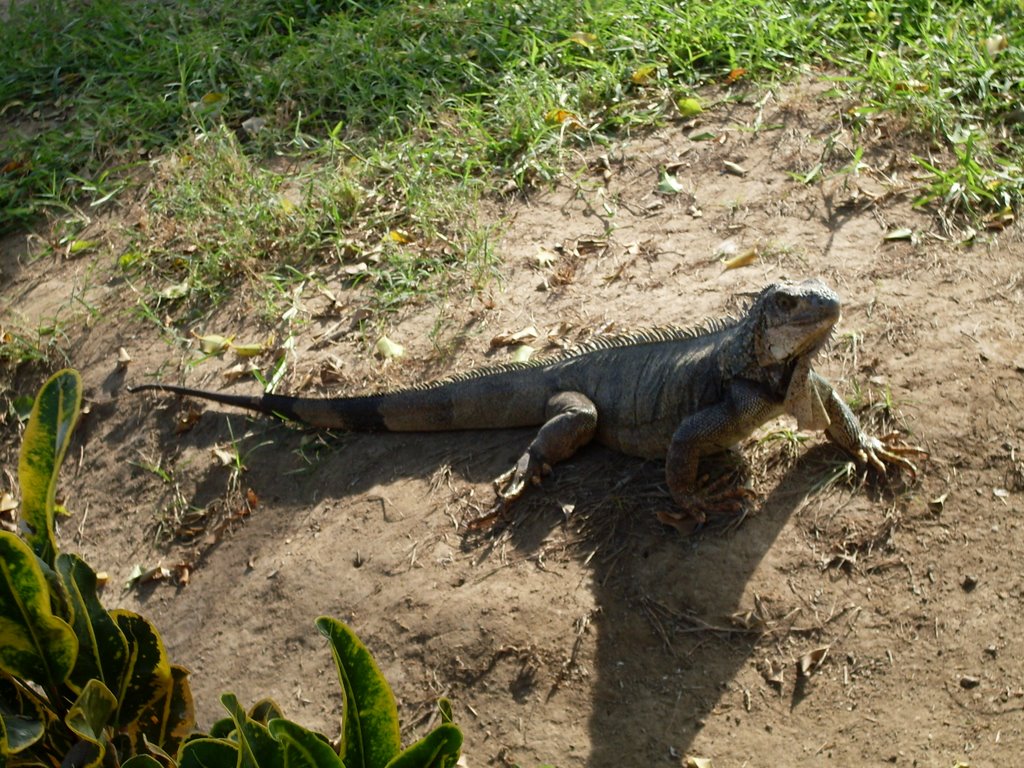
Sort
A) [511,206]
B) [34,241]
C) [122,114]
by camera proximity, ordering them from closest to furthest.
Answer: [511,206]
[34,241]
[122,114]

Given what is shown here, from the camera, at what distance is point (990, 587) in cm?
314

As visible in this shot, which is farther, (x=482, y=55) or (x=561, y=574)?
(x=482, y=55)

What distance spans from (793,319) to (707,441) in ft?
1.63

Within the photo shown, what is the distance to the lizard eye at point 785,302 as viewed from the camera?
3179 millimetres


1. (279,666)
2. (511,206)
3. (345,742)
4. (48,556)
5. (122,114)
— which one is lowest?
(279,666)

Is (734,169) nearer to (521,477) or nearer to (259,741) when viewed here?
(521,477)

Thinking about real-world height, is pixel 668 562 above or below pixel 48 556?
below

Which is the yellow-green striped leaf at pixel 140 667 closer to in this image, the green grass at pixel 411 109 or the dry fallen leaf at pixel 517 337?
the dry fallen leaf at pixel 517 337

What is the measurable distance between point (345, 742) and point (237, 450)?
2675mm

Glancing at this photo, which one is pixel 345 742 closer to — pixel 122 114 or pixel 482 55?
pixel 482 55

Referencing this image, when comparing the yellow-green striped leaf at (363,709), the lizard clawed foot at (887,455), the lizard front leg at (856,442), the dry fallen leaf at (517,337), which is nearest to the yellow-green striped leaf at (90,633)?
the yellow-green striped leaf at (363,709)

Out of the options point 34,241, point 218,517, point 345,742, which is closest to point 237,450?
point 218,517

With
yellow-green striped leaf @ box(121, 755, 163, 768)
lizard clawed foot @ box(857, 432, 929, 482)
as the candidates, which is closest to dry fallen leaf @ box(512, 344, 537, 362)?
lizard clawed foot @ box(857, 432, 929, 482)

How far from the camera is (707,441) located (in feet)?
11.3
